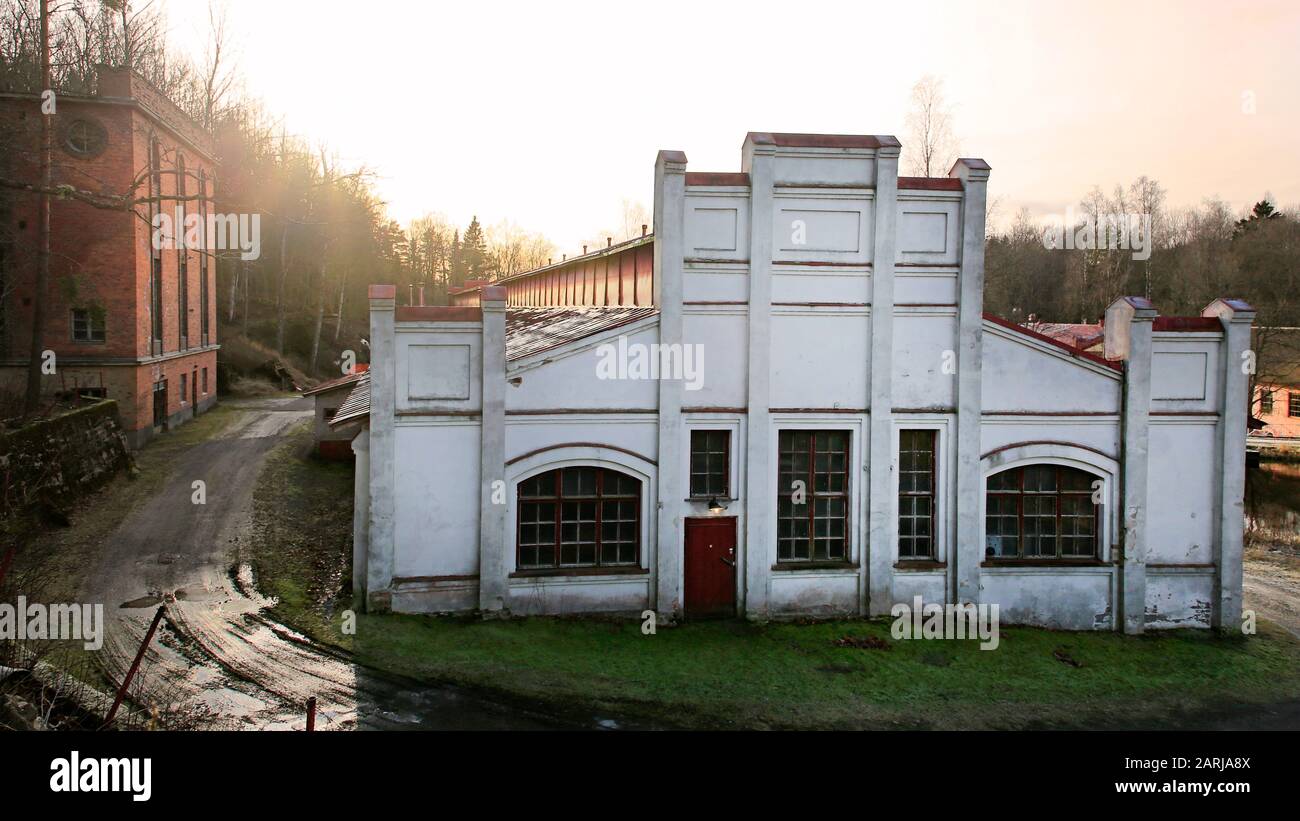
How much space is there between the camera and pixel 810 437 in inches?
608

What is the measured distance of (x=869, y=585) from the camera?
15.4 meters

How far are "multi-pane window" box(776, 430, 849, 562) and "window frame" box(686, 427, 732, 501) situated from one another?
0.89 meters

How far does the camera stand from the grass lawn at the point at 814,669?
12.2 meters

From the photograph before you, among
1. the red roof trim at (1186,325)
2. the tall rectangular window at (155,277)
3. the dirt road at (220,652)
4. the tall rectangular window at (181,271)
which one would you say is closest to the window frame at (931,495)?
the red roof trim at (1186,325)

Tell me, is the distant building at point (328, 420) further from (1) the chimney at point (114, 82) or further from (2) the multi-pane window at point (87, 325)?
(1) the chimney at point (114, 82)

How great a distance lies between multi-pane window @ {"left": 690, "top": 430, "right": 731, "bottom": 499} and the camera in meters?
15.3

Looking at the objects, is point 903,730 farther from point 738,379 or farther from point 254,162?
point 254,162

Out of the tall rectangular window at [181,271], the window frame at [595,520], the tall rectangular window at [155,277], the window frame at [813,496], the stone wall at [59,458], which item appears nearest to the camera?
the window frame at [595,520]

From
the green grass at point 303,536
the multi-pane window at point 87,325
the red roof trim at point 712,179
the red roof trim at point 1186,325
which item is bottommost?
the green grass at point 303,536

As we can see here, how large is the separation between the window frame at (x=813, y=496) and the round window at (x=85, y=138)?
2548 cm

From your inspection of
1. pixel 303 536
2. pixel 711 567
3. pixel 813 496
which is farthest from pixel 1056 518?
pixel 303 536

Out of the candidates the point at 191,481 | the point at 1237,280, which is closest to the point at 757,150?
the point at 191,481

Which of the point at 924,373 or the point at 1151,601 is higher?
the point at 924,373

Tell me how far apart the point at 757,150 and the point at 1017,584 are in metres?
8.99
